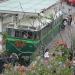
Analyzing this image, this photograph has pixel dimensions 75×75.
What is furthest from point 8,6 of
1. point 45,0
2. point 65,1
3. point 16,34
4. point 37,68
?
point 37,68

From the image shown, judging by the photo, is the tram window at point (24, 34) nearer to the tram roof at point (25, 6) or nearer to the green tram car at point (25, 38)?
the green tram car at point (25, 38)

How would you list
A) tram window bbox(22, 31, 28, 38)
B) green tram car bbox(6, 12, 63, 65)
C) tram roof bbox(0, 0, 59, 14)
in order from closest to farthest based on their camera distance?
green tram car bbox(6, 12, 63, 65) → tram window bbox(22, 31, 28, 38) → tram roof bbox(0, 0, 59, 14)

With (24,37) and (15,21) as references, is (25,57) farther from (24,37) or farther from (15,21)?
(15,21)

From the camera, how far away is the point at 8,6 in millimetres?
18078

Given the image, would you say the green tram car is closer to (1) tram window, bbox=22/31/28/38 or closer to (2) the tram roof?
(1) tram window, bbox=22/31/28/38

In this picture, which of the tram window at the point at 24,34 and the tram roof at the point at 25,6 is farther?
the tram roof at the point at 25,6

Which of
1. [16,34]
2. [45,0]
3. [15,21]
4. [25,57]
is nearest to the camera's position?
[25,57]

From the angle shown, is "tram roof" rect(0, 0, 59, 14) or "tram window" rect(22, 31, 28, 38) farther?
"tram roof" rect(0, 0, 59, 14)

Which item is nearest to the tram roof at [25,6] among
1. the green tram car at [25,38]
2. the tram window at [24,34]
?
the green tram car at [25,38]

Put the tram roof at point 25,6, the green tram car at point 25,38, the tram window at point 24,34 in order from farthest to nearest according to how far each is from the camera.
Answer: the tram roof at point 25,6, the tram window at point 24,34, the green tram car at point 25,38

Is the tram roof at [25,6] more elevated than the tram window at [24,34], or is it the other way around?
the tram roof at [25,6]

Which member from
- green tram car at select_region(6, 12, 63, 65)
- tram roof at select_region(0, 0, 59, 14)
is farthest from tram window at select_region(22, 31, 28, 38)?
tram roof at select_region(0, 0, 59, 14)

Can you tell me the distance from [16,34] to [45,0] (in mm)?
5627

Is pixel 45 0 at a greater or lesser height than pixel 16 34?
greater
